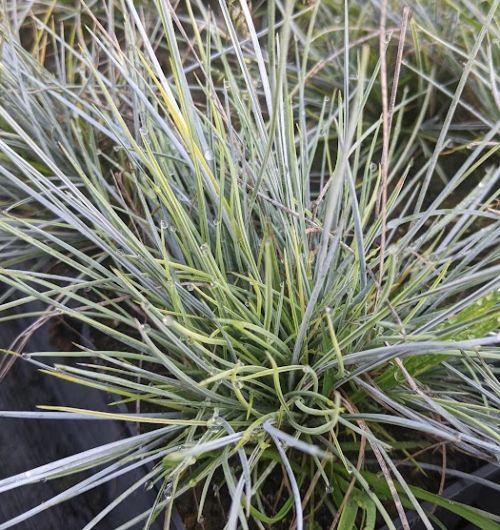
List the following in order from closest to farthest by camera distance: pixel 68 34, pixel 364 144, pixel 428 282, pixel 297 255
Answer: pixel 297 255
pixel 428 282
pixel 364 144
pixel 68 34

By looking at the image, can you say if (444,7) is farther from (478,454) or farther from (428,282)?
(478,454)

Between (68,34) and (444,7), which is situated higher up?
Result: (68,34)

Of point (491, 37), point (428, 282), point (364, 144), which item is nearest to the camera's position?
point (428, 282)

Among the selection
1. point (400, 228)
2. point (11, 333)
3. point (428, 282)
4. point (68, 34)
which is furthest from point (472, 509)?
point (68, 34)

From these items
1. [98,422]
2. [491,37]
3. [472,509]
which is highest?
[491,37]

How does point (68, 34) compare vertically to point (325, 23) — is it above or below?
above

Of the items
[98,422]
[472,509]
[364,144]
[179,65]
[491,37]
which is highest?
[179,65]

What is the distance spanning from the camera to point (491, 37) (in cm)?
75

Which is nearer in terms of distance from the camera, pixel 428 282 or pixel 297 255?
pixel 297 255

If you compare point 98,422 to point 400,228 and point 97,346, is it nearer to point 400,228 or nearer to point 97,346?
point 97,346

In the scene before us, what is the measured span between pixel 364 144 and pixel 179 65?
44 centimetres

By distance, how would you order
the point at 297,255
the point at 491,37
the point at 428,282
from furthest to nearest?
the point at 491,37 < the point at 428,282 < the point at 297,255

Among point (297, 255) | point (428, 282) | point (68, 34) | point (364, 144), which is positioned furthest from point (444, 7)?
point (68, 34)

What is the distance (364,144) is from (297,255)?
17.5 inches
